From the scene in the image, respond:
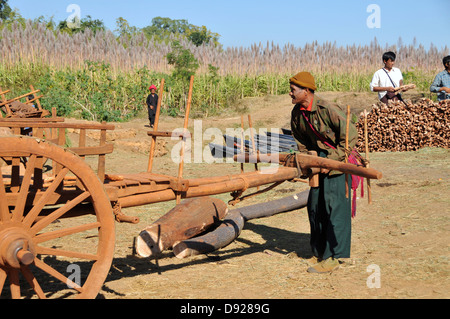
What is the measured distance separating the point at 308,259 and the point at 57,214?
277 centimetres

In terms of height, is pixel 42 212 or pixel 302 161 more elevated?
pixel 302 161

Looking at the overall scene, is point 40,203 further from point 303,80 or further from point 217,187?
point 303,80

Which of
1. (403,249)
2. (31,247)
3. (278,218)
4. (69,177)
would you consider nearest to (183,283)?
(69,177)

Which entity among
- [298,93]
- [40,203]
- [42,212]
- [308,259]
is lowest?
[308,259]

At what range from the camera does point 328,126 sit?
477cm

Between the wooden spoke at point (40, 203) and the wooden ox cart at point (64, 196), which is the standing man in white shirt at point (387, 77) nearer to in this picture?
the wooden ox cart at point (64, 196)

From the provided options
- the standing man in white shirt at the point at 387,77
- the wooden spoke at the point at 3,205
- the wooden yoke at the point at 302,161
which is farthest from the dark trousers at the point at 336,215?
the standing man in white shirt at the point at 387,77

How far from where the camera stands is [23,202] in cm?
312

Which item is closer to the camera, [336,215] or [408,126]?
[336,215]

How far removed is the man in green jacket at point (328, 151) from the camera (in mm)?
4719

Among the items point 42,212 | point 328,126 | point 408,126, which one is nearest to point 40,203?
point 42,212
